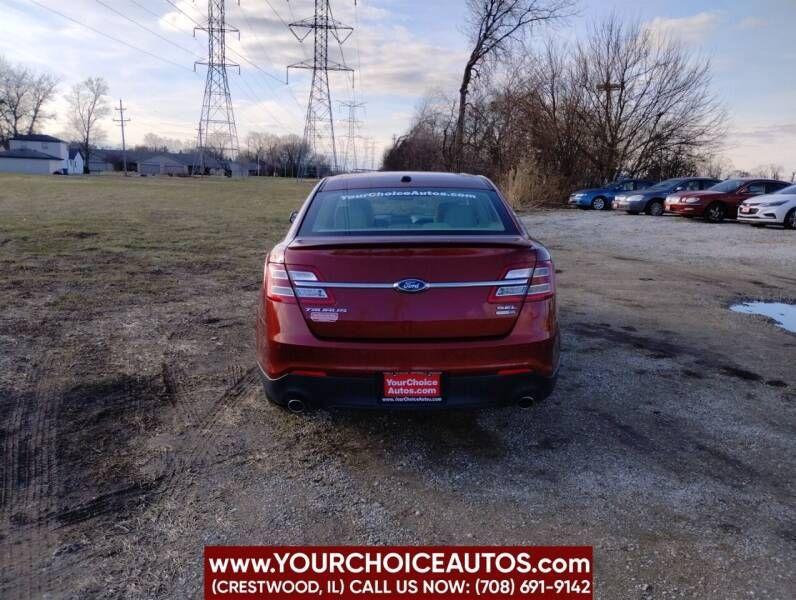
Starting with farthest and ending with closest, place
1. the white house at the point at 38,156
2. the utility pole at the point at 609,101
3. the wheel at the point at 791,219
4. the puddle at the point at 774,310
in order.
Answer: the white house at the point at 38,156, the utility pole at the point at 609,101, the wheel at the point at 791,219, the puddle at the point at 774,310

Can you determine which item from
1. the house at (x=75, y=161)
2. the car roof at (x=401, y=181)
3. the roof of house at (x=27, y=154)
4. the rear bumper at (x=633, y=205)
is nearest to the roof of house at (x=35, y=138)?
the roof of house at (x=27, y=154)

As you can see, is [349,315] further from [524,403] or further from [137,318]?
[137,318]

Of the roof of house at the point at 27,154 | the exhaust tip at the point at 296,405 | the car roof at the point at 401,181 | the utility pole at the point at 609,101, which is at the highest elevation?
the roof of house at the point at 27,154

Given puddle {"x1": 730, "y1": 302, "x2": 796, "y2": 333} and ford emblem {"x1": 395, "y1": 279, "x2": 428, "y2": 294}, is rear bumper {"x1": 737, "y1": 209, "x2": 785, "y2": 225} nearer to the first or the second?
puddle {"x1": 730, "y1": 302, "x2": 796, "y2": 333}

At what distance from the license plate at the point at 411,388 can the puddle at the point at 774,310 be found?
5140 mm

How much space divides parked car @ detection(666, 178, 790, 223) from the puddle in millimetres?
13559

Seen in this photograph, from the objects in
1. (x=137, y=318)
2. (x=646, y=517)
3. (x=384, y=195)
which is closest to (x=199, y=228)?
(x=137, y=318)

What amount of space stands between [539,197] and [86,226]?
20.1 meters

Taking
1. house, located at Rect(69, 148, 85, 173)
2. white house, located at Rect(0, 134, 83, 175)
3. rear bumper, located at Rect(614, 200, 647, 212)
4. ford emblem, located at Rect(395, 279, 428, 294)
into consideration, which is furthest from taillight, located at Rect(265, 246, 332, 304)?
house, located at Rect(69, 148, 85, 173)

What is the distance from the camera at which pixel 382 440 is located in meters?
3.58

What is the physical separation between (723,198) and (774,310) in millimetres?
14264

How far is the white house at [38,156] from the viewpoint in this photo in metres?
86.5

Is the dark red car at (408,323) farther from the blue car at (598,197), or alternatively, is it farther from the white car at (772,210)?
the blue car at (598,197)

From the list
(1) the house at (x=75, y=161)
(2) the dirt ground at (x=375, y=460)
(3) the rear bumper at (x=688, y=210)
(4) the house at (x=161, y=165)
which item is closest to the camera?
(2) the dirt ground at (x=375, y=460)
